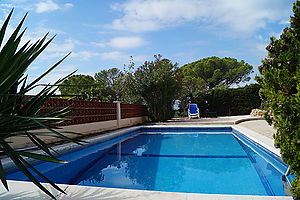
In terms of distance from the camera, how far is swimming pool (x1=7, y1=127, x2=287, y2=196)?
3480mm

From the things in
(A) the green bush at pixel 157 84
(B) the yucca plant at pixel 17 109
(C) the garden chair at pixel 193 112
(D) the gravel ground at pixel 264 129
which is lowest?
(D) the gravel ground at pixel 264 129

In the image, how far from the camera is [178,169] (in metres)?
4.45

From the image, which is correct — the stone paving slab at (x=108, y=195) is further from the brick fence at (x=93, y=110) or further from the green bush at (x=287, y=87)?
the brick fence at (x=93, y=110)

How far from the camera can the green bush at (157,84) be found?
12742mm

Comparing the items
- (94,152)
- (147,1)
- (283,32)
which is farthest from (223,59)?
(283,32)

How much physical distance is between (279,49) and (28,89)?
2.35 m

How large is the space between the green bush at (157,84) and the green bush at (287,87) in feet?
34.2

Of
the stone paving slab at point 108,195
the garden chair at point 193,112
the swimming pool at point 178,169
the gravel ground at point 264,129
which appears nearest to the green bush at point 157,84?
the garden chair at point 193,112

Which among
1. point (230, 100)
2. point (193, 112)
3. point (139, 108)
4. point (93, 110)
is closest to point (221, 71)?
point (230, 100)

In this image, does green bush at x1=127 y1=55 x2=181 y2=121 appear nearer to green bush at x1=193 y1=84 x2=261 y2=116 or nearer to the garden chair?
the garden chair

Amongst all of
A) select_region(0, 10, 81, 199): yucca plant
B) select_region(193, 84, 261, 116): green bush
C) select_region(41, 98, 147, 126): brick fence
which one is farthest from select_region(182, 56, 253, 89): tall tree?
select_region(0, 10, 81, 199): yucca plant

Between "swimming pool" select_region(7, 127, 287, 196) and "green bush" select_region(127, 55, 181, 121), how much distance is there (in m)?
6.55

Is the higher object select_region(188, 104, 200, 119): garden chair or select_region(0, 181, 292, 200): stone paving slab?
select_region(188, 104, 200, 119): garden chair

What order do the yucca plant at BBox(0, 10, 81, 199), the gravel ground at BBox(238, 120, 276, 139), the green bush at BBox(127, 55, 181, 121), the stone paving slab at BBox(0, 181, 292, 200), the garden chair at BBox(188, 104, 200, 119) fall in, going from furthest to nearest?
1. the garden chair at BBox(188, 104, 200, 119)
2. the green bush at BBox(127, 55, 181, 121)
3. the gravel ground at BBox(238, 120, 276, 139)
4. the stone paving slab at BBox(0, 181, 292, 200)
5. the yucca plant at BBox(0, 10, 81, 199)
